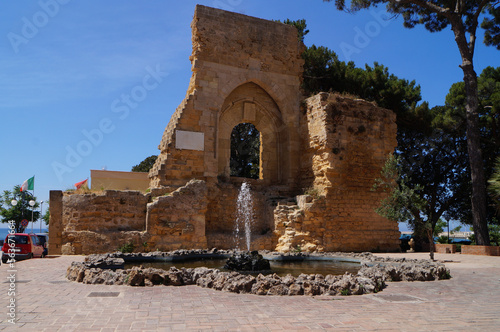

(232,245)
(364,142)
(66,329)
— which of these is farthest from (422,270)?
(364,142)

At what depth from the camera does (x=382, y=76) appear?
1995cm

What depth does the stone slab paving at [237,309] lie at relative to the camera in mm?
3779

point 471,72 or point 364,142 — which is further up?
point 471,72

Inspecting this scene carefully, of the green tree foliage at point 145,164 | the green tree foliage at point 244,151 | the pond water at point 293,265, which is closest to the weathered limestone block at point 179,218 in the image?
the pond water at point 293,265

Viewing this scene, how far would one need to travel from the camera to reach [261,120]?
16031 millimetres

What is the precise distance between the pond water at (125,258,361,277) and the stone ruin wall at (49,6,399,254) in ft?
10.4

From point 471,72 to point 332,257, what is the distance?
9748 mm

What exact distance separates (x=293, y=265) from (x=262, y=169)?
23.9ft

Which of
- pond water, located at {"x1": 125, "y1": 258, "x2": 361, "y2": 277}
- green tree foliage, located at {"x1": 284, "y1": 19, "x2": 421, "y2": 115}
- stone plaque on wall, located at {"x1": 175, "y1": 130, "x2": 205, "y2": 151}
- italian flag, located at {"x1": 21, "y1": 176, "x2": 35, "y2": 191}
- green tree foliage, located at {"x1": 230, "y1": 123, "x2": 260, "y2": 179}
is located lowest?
pond water, located at {"x1": 125, "y1": 258, "x2": 361, "y2": 277}

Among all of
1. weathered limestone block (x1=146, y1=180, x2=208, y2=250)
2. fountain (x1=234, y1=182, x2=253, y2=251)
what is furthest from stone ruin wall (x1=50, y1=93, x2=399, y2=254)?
fountain (x1=234, y1=182, x2=253, y2=251)

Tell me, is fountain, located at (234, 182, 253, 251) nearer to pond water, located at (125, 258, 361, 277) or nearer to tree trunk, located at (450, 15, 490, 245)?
pond water, located at (125, 258, 361, 277)

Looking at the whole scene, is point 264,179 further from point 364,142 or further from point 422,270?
point 422,270

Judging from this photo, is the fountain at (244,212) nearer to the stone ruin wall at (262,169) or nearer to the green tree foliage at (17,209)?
the stone ruin wall at (262,169)

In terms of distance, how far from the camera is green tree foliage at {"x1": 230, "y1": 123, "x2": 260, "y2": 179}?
83.7 feet
